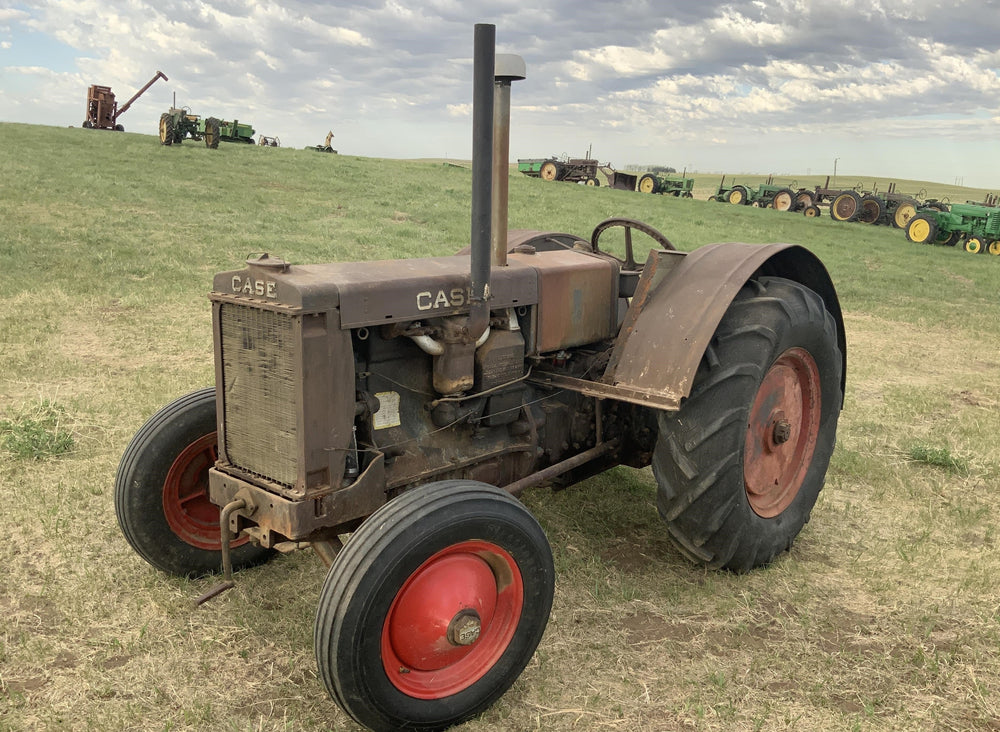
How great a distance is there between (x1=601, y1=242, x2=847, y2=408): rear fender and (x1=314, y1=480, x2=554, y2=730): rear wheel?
889mm

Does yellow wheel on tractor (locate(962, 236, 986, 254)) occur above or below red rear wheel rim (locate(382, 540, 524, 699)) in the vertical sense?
above

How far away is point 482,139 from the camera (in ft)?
8.82

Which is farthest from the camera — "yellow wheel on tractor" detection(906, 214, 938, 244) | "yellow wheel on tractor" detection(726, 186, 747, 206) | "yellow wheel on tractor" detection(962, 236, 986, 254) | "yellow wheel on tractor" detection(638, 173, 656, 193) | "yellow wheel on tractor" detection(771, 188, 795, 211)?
"yellow wheel on tractor" detection(638, 173, 656, 193)

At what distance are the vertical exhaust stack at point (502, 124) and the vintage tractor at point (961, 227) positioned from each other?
20.4 meters

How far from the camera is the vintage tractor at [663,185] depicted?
102 feet

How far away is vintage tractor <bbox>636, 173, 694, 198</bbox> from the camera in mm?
30953

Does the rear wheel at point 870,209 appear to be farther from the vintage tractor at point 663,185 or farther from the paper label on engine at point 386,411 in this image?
the paper label on engine at point 386,411

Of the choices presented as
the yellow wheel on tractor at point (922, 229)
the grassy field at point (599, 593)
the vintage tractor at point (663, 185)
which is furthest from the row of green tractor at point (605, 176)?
the grassy field at point (599, 593)

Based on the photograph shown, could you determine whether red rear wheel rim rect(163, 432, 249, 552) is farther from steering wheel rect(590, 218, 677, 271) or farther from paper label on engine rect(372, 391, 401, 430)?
steering wheel rect(590, 218, 677, 271)

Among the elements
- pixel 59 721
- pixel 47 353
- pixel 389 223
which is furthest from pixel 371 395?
pixel 389 223

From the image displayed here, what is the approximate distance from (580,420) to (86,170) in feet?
55.8

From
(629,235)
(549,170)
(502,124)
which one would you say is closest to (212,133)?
(549,170)

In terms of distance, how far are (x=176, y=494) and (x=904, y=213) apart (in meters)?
25.8

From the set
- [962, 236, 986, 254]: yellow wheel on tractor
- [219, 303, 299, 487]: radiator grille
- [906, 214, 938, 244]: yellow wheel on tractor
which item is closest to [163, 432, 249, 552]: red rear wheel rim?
[219, 303, 299, 487]: radiator grille
